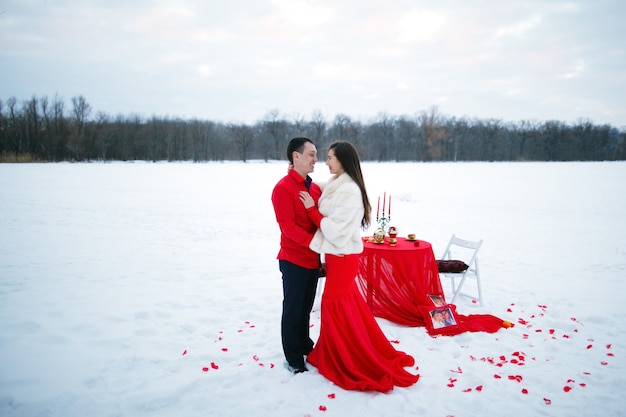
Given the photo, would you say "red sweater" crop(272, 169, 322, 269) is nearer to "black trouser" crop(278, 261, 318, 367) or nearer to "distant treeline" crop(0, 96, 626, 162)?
"black trouser" crop(278, 261, 318, 367)

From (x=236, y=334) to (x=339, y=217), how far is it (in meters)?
2.14

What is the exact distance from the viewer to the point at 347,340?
10.9 feet

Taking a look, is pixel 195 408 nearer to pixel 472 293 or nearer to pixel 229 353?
pixel 229 353

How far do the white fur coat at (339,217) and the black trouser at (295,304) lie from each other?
1.22ft

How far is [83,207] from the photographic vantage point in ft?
45.2

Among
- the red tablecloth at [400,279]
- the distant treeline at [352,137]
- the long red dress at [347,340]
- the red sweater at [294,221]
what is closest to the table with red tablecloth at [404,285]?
the red tablecloth at [400,279]

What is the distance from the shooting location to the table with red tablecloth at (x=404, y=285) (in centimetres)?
443

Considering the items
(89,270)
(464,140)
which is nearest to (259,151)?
(464,140)

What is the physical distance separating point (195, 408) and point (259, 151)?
75.2 metres

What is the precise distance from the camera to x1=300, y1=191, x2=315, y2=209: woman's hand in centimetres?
306

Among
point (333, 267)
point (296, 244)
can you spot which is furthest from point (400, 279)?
point (296, 244)

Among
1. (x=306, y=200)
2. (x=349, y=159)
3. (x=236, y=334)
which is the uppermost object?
(x=349, y=159)

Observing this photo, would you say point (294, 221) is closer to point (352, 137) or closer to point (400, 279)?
point (400, 279)

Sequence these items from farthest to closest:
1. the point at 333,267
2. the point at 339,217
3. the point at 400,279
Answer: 1. the point at 400,279
2. the point at 333,267
3. the point at 339,217
